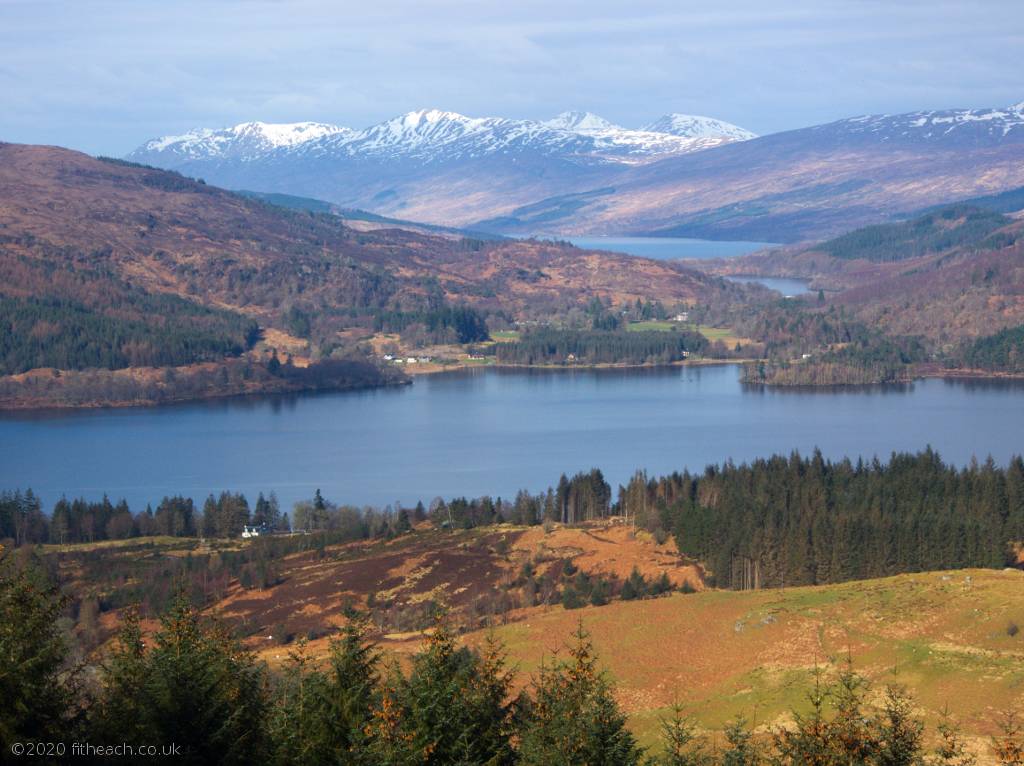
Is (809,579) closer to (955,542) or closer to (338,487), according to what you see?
(955,542)

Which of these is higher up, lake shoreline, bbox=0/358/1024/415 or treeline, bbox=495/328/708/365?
treeline, bbox=495/328/708/365

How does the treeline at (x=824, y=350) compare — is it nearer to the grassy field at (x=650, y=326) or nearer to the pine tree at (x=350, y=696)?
the grassy field at (x=650, y=326)

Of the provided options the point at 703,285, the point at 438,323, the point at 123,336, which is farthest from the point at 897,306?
the point at 123,336

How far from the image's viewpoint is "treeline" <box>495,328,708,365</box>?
127m

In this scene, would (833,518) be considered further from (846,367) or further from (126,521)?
(846,367)

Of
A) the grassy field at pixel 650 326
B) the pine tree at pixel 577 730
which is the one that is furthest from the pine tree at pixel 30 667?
the grassy field at pixel 650 326

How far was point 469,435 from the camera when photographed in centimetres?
8206

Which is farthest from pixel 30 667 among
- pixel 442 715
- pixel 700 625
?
pixel 700 625

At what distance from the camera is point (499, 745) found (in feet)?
52.4

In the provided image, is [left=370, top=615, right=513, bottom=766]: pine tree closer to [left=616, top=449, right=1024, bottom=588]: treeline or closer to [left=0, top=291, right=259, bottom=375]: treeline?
[left=616, top=449, right=1024, bottom=588]: treeline

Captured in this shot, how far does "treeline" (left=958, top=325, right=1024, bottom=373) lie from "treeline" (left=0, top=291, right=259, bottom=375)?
6396 cm

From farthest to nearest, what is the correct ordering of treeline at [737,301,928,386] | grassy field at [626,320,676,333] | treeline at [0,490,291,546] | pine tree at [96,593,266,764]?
grassy field at [626,320,676,333], treeline at [737,301,928,386], treeline at [0,490,291,546], pine tree at [96,593,266,764]

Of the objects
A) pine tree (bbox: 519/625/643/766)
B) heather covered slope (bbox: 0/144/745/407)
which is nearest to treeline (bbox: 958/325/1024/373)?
heather covered slope (bbox: 0/144/745/407)

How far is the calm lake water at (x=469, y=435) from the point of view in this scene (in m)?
68.6
